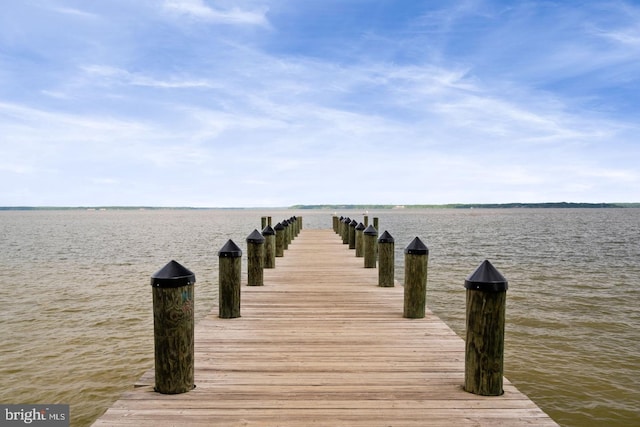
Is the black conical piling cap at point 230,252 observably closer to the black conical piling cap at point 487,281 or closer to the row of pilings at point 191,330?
the row of pilings at point 191,330

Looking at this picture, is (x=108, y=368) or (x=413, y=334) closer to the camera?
(x=413, y=334)

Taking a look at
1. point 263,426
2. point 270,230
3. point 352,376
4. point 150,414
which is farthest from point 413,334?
point 270,230

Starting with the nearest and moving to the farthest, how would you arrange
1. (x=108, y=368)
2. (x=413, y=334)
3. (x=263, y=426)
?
(x=263, y=426)
(x=413, y=334)
(x=108, y=368)

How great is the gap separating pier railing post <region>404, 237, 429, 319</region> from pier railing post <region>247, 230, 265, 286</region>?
3.83m

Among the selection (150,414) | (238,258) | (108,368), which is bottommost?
(108,368)

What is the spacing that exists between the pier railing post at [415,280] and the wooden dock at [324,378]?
0.65ft

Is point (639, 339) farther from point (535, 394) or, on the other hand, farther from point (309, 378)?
point (309, 378)

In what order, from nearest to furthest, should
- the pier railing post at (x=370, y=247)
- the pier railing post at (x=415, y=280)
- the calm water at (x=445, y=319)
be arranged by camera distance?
the pier railing post at (x=415, y=280) → the calm water at (x=445, y=319) → the pier railing post at (x=370, y=247)

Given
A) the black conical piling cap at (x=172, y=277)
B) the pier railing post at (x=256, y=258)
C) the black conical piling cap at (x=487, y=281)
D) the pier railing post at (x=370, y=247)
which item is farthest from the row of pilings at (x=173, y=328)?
the pier railing post at (x=370, y=247)

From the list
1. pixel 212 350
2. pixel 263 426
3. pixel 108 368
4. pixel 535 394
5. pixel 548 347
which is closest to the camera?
pixel 263 426

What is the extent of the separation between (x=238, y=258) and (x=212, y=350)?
1.81 metres

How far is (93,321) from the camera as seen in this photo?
43.7ft

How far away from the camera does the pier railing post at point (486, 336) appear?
14.7ft

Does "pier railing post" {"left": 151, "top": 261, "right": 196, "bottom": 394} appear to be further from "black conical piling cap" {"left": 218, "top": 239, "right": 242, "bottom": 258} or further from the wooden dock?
"black conical piling cap" {"left": 218, "top": 239, "right": 242, "bottom": 258}
